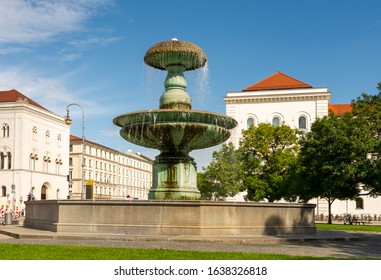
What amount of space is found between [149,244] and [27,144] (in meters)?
59.8

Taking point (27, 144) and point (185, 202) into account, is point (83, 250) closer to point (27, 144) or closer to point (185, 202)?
point (185, 202)

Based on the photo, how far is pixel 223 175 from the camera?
5053cm

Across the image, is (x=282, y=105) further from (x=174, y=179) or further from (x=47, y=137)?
(x=174, y=179)

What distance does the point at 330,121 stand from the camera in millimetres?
38094

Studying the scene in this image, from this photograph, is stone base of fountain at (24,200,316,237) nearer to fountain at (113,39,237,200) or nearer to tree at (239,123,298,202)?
fountain at (113,39,237,200)

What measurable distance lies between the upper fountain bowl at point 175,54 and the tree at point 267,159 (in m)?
29.0

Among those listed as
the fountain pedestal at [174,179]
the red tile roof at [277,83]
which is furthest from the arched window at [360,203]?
the fountain pedestal at [174,179]

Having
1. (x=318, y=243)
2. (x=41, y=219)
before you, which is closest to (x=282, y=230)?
(x=318, y=243)

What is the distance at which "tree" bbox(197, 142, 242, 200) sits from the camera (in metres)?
50.0

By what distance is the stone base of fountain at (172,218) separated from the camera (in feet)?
50.0

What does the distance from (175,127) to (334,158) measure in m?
21.8

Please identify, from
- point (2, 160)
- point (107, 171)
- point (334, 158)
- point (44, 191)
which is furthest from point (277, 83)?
point (107, 171)

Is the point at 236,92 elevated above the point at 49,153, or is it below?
above

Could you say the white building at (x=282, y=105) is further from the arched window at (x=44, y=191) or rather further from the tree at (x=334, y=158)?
the arched window at (x=44, y=191)
